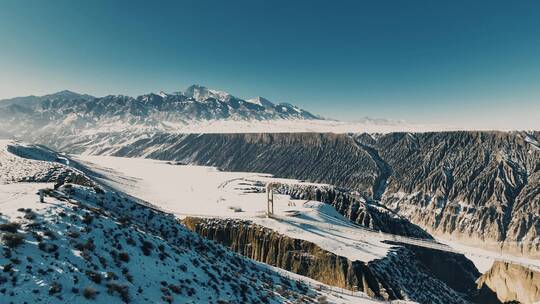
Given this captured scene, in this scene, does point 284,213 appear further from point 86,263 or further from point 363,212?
point 86,263

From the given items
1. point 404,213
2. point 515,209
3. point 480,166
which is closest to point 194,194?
point 404,213

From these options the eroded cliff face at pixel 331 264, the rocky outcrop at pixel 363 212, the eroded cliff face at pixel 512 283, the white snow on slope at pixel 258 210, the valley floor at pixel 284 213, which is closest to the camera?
the eroded cliff face at pixel 331 264

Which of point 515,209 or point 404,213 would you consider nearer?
point 515,209

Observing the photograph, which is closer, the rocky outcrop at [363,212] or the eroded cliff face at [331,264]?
the eroded cliff face at [331,264]

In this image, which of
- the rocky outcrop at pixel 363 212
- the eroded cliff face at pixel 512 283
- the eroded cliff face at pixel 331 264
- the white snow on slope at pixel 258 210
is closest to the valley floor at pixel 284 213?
the white snow on slope at pixel 258 210

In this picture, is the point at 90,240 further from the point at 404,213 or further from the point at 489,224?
the point at 404,213

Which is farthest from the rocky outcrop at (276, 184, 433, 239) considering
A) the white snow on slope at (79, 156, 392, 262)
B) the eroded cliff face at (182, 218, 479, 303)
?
the eroded cliff face at (182, 218, 479, 303)

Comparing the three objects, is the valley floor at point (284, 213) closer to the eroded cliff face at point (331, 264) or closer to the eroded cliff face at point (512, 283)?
the eroded cliff face at point (512, 283)
